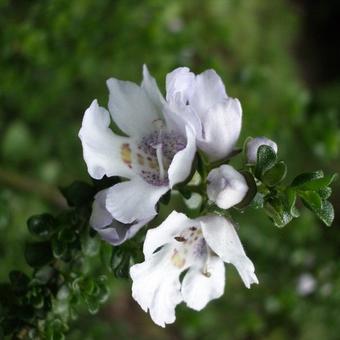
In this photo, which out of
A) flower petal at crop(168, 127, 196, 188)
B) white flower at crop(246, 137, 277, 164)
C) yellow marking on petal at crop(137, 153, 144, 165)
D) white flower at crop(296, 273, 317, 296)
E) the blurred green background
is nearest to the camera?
flower petal at crop(168, 127, 196, 188)

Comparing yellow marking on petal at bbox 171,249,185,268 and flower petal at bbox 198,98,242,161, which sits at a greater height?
flower petal at bbox 198,98,242,161

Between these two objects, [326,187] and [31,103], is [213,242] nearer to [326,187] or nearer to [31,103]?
[326,187]

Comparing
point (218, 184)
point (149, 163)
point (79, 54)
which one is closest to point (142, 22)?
point (79, 54)

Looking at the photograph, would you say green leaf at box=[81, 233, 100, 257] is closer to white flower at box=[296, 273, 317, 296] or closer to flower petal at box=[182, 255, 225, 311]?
flower petal at box=[182, 255, 225, 311]

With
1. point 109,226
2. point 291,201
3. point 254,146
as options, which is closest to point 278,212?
point 291,201

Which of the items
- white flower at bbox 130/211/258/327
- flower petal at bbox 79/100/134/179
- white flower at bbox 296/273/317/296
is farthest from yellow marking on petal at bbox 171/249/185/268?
white flower at bbox 296/273/317/296

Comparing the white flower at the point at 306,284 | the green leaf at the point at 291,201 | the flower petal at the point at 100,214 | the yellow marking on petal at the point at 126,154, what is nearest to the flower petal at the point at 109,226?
the flower petal at the point at 100,214
